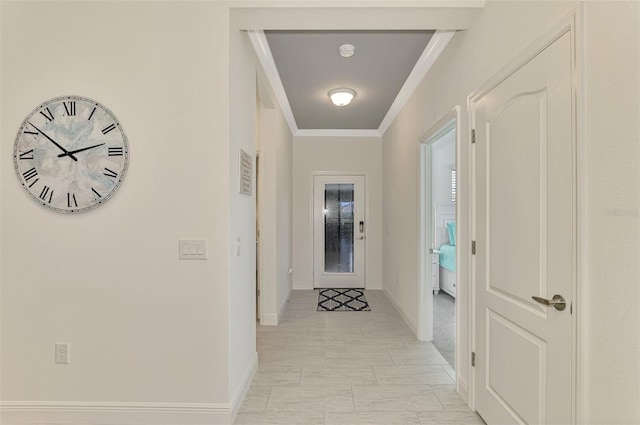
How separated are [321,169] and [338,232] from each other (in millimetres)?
1126

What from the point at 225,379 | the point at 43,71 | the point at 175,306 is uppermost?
the point at 43,71

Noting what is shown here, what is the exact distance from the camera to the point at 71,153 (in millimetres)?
1953

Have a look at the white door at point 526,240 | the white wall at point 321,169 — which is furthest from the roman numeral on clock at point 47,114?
the white wall at point 321,169

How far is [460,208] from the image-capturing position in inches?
91.4

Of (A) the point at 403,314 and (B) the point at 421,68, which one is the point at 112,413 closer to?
(A) the point at 403,314

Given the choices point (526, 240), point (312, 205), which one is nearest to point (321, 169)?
point (312, 205)

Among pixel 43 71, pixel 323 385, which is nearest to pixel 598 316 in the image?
pixel 323 385

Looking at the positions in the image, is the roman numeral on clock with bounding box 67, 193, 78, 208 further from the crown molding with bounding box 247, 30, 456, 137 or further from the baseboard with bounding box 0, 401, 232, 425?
the crown molding with bounding box 247, 30, 456, 137

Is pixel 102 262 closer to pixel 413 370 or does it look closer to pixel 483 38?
pixel 413 370

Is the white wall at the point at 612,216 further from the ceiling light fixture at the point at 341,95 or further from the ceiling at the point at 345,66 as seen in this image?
the ceiling light fixture at the point at 341,95

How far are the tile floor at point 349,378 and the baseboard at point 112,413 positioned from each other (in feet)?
0.64

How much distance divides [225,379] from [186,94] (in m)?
1.76

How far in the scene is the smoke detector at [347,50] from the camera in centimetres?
266

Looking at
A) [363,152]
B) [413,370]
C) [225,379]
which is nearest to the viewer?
[225,379]
